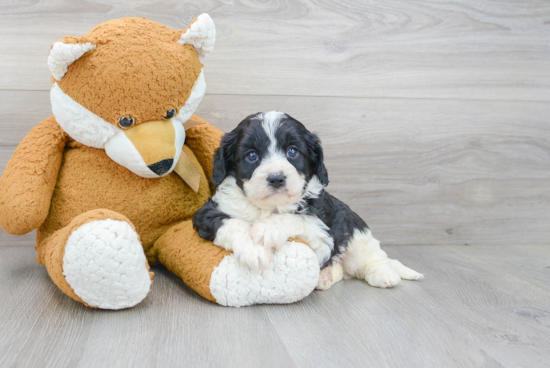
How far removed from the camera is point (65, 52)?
1388 millimetres

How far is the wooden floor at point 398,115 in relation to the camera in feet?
5.47

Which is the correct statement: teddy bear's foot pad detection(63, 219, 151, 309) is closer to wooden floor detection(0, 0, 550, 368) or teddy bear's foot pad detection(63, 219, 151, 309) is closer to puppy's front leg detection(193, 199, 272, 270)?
wooden floor detection(0, 0, 550, 368)

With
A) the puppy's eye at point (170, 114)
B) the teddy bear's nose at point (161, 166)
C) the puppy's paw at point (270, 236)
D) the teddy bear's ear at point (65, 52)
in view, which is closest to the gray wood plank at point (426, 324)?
the puppy's paw at point (270, 236)

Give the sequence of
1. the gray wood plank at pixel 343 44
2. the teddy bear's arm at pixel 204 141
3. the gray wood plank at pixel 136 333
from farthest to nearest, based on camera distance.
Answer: the gray wood plank at pixel 343 44
the teddy bear's arm at pixel 204 141
the gray wood plank at pixel 136 333

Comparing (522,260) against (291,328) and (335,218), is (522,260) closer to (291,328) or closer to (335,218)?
(335,218)

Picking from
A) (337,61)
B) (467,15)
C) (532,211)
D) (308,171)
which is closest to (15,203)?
(308,171)

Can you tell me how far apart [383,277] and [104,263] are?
3.25ft

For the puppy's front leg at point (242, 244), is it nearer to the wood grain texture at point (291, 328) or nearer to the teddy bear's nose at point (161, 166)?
the wood grain texture at point (291, 328)

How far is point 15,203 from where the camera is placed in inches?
59.9

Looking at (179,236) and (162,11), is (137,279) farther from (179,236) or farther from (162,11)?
(162,11)

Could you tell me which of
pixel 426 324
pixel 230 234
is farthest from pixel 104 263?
pixel 426 324

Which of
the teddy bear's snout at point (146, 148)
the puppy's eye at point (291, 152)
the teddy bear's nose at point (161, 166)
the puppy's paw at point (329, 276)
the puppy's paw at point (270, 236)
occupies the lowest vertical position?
the puppy's paw at point (329, 276)

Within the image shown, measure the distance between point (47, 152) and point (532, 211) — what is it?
2394mm

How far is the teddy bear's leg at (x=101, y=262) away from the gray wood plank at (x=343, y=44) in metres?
1.06
